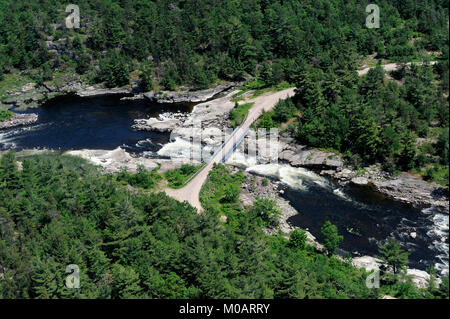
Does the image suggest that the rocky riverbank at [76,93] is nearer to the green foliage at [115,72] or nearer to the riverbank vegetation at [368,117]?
the green foliage at [115,72]

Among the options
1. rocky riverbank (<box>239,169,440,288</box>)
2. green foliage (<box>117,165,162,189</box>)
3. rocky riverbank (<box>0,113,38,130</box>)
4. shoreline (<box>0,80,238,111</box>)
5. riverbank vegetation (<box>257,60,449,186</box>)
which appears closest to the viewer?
rocky riverbank (<box>239,169,440,288</box>)

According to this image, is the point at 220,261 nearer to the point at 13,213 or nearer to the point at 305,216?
the point at 305,216

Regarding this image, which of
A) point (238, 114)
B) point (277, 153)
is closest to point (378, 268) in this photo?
point (277, 153)

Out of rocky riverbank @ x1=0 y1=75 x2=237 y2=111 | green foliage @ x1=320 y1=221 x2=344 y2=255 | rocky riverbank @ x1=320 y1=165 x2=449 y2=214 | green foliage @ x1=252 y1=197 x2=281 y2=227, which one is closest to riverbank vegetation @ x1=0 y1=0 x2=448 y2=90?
rocky riverbank @ x1=0 y1=75 x2=237 y2=111

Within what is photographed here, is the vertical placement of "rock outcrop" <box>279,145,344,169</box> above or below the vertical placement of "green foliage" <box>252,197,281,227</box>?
above

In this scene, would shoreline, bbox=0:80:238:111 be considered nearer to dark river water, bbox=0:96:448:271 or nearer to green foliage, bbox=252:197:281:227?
dark river water, bbox=0:96:448:271

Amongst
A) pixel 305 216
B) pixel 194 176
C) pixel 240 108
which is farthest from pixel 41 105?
pixel 305 216
